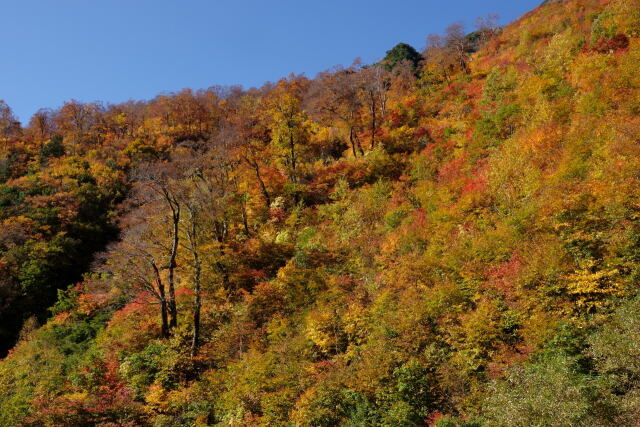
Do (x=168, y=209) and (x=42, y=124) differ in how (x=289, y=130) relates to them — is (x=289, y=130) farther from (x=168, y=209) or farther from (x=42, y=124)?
(x=42, y=124)

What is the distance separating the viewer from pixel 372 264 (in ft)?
66.0

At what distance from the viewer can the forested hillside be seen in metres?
12.2

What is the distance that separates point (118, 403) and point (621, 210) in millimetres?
19244

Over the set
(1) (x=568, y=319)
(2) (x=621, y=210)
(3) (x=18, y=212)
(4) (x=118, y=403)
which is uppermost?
(3) (x=18, y=212)

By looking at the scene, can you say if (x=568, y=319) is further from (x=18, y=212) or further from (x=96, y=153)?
(x=96, y=153)

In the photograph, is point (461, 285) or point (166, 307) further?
point (166, 307)

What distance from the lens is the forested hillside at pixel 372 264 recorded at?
39.9 feet

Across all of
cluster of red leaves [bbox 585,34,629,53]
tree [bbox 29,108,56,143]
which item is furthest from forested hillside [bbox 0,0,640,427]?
tree [bbox 29,108,56,143]

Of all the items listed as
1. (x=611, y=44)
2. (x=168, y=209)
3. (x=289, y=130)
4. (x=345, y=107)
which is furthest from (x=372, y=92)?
(x=168, y=209)

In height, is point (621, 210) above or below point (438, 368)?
above

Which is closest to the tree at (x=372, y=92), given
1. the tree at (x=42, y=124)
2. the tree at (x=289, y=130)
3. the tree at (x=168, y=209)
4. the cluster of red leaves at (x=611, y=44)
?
the tree at (x=289, y=130)

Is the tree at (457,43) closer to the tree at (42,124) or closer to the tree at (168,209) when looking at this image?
the tree at (168,209)

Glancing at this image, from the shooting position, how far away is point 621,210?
13.1 metres

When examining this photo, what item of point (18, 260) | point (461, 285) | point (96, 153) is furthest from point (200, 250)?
point (96, 153)
